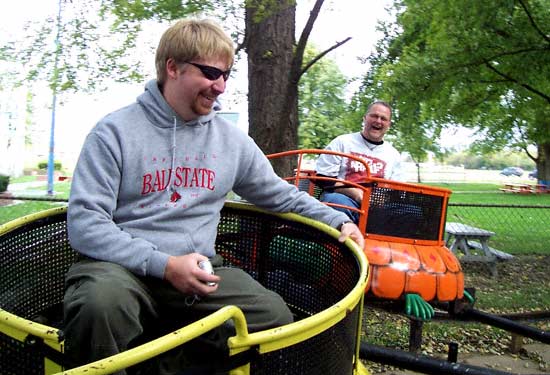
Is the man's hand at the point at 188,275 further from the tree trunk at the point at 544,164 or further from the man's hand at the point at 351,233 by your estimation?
the tree trunk at the point at 544,164

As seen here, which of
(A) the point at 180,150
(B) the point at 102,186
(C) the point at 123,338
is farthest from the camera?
(A) the point at 180,150

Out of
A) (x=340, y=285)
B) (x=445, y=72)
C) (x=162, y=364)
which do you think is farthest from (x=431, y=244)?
(x=445, y=72)

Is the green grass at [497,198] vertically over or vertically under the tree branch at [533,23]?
under

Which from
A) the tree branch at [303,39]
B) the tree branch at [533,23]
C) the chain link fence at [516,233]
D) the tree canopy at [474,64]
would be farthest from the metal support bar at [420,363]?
the chain link fence at [516,233]

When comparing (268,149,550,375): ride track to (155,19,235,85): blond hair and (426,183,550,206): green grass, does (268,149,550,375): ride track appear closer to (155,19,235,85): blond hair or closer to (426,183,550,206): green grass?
(155,19,235,85): blond hair

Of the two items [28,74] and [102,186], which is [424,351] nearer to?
[102,186]

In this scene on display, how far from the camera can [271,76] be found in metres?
4.73

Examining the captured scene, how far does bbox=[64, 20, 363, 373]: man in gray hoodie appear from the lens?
1.54 meters

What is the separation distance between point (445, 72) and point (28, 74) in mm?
4857

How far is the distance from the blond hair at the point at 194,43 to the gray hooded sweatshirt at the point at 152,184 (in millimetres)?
155

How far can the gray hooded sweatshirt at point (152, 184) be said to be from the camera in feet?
5.17

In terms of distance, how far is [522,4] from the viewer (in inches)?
219

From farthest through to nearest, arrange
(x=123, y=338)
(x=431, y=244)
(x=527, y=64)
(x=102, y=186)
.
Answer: (x=527, y=64) < (x=431, y=244) < (x=102, y=186) < (x=123, y=338)

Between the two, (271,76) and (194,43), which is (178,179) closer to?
(194,43)
